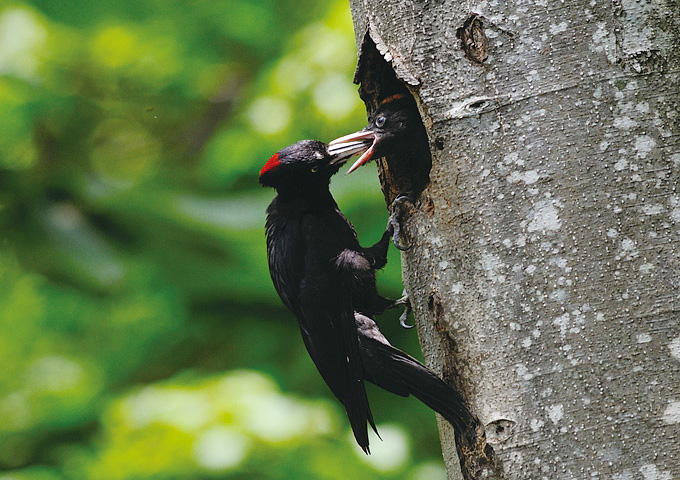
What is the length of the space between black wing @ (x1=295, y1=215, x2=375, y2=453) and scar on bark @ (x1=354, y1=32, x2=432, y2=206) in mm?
446

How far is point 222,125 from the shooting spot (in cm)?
529

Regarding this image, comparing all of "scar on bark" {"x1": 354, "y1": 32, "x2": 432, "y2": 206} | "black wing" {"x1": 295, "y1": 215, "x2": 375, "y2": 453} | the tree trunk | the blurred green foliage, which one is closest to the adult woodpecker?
"black wing" {"x1": 295, "y1": 215, "x2": 375, "y2": 453}

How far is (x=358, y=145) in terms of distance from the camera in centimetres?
268

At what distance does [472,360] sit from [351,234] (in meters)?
1.20

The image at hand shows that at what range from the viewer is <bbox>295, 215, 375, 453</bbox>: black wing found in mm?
2396

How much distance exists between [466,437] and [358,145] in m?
1.17

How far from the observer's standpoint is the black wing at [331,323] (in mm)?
2396

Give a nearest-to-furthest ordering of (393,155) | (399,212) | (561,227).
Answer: (561,227) < (399,212) < (393,155)

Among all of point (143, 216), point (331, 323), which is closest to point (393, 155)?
point (331, 323)

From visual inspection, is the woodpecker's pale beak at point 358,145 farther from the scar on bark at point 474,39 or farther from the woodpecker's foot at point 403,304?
the scar on bark at point 474,39

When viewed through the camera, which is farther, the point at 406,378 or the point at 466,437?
the point at 406,378

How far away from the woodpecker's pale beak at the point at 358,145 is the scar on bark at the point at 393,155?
0.17ft

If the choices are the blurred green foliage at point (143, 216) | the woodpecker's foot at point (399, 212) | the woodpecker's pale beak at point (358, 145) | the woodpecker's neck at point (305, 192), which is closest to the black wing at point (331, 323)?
the woodpecker's neck at point (305, 192)

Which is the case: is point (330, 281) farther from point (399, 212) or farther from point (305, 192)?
point (399, 212)
